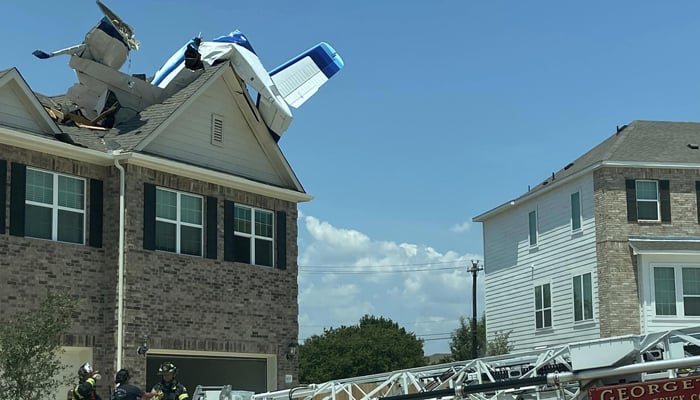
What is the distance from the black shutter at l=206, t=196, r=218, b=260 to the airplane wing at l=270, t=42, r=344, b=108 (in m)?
4.14

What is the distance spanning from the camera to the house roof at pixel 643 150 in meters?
31.1

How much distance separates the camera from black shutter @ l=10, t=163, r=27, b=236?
64.6ft

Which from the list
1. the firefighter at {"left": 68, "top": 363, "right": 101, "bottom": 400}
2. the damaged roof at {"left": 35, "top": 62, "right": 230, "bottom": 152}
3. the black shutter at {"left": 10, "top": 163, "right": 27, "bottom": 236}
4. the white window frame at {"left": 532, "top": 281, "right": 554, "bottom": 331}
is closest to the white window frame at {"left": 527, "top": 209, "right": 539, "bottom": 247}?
the white window frame at {"left": 532, "top": 281, "right": 554, "bottom": 331}

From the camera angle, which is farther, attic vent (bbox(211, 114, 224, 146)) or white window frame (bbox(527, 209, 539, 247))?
→ white window frame (bbox(527, 209, 539, 247))

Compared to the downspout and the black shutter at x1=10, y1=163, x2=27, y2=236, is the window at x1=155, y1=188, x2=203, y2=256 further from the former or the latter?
the black shutter at x1=10, y1=163, x2=27, y2=236

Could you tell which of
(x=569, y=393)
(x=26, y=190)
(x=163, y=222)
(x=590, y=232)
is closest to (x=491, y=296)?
(x=590, y=232)

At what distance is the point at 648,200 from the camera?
1223 inches

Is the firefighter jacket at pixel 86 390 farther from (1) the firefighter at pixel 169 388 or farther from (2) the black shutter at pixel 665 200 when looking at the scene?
(2) the black shutter at pixel 665 200

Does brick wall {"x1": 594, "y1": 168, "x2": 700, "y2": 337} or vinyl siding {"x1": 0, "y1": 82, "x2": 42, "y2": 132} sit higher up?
vinyl siding {"x1": 0, "y1": 82, "x2": 42, "y2": 132}

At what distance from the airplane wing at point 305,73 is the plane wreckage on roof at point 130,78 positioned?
9cm

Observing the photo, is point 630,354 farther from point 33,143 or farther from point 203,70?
point 203,70

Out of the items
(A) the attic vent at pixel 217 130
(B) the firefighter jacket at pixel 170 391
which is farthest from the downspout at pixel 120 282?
(B) the firefighter jacket at pixel 170 391

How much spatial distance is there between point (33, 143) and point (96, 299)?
3.52 metres

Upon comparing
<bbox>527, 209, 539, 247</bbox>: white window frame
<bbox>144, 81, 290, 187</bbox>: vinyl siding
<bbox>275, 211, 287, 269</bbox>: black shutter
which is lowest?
<bbox>275, 211, 287, 269</bbox>: black shutter
